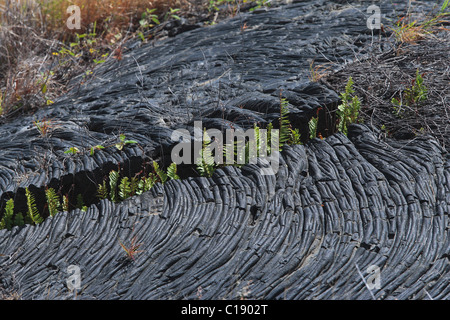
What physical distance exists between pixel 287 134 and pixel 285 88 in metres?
0.59

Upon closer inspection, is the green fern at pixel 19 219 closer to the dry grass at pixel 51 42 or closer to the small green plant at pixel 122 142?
the small green plant at pixel 122 142

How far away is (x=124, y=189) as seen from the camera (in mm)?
3531

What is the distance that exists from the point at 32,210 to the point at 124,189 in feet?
2.05

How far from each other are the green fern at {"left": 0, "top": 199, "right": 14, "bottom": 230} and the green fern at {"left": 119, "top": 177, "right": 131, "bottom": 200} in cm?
71

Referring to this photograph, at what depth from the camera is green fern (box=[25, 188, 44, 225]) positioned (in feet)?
11.0

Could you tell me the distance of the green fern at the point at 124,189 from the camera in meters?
3.51

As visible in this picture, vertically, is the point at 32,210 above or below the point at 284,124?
below

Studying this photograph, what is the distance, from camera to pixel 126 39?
6.00 metres

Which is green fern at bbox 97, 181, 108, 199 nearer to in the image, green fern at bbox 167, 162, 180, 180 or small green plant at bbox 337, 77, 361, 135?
green fern at bbox 167, 162, 180, 180

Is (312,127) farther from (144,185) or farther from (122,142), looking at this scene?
(122,142)

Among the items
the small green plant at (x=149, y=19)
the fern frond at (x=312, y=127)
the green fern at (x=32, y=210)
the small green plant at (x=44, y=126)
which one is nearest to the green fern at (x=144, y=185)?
the green fern at (x=32, y=210)

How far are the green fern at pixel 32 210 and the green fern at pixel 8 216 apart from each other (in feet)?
0.35

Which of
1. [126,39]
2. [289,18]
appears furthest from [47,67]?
[289,18]

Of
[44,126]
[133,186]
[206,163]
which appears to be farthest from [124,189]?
[44,126]
